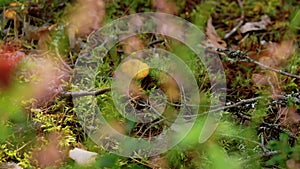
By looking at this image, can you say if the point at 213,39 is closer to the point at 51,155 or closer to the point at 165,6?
the point at 165,6

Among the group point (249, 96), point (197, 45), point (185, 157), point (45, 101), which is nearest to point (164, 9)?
point (197, 45)

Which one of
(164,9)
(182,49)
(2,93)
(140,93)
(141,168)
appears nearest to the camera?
(141,168)

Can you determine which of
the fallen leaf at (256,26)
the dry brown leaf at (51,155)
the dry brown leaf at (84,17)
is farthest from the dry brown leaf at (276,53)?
the dry brown leaf at (51,155)

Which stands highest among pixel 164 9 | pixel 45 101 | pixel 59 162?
pixel 164 9

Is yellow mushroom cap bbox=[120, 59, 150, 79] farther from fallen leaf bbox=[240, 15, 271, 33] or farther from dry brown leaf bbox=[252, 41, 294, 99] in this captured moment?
fallen leaf bbox=[240, 15, 271, 33]

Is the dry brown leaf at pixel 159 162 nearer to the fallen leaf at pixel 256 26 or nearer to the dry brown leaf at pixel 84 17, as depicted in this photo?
the dry brown leaf at pixel 84 17

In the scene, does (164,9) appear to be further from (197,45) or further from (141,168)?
(141,168)

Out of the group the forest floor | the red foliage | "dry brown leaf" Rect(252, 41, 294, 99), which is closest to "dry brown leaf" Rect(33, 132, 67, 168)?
the forest floor
